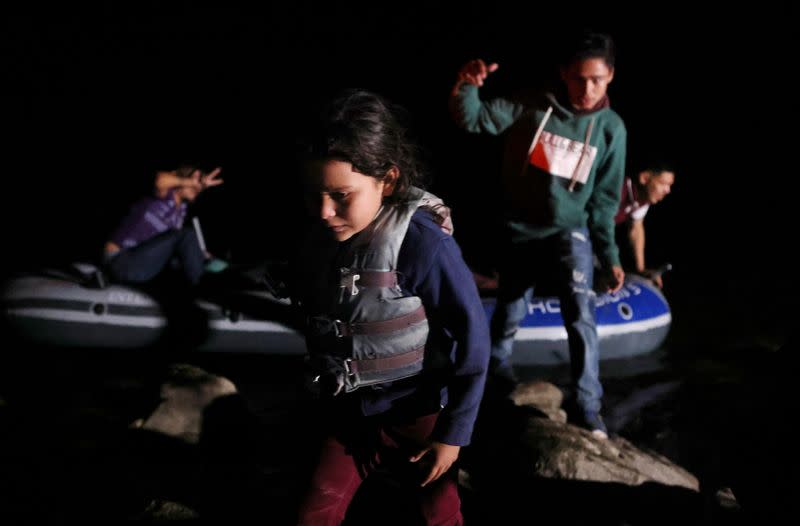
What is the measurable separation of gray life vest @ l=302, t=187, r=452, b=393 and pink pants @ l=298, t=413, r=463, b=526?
0.53 ft

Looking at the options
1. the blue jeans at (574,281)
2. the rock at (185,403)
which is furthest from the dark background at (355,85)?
the rock at (185,403)

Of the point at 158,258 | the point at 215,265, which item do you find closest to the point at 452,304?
the point at 158,258

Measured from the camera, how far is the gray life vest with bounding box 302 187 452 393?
1.75 metres

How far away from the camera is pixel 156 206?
519 centimetres

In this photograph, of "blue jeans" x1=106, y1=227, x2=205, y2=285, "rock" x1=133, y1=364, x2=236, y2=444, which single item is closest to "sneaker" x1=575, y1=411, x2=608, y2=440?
"rock" x1=133, y1=364, x2=236, y2=444

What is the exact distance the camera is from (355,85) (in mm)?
16062

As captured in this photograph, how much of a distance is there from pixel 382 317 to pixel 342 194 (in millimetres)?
389

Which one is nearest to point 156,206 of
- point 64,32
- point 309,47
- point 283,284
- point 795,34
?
point 283,284

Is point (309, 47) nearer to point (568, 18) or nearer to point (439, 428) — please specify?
point (568, 18)

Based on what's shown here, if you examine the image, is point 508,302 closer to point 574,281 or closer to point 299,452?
point 574,281

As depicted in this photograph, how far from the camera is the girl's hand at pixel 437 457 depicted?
1787 mm

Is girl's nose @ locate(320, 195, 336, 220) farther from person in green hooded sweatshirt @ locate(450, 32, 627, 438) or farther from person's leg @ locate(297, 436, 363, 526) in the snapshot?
person in green hooded sweatshirt @ locate(450, 32, 627, 438)

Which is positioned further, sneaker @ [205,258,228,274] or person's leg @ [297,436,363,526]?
sneaker @ [205,258,228,274]

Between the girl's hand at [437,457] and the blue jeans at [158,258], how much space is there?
3.84 m
